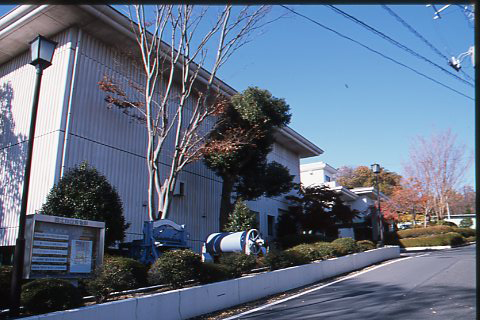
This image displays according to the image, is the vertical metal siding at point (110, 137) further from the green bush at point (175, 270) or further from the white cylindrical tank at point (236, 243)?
the green bush at point (175, 270)

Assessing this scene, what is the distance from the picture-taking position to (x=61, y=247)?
880 cm

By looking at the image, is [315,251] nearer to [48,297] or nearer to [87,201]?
[87,201]

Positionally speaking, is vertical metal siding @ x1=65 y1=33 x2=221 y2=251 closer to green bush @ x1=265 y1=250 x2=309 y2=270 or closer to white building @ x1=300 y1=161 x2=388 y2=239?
green bush @ x1=265 y1=250 x2=309 y2=270

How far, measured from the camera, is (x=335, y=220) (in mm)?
28141

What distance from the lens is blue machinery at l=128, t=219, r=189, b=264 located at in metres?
12.6

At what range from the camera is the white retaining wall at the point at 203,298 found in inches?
279

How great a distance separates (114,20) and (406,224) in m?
47.0

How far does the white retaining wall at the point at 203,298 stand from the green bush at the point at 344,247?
1819mm

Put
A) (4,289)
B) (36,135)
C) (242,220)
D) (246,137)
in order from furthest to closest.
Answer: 1. (246,137)
2. (242,220)
3. (36,135)
4. (4,289)

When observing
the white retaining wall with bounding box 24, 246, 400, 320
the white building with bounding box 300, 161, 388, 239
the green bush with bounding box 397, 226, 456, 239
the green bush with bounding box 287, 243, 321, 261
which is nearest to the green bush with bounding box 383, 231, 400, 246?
the green bush with bounding box 397, 226, 456, 239

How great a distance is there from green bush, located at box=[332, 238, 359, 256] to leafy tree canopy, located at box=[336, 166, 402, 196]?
3909 cm

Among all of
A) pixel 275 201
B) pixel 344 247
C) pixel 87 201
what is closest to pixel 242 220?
pixel 344 247

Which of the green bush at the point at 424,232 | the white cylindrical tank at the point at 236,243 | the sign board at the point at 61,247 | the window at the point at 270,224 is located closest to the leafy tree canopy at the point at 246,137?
the white cylindrical tank at the point at 236,243

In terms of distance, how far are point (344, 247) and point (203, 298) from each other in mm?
10163
